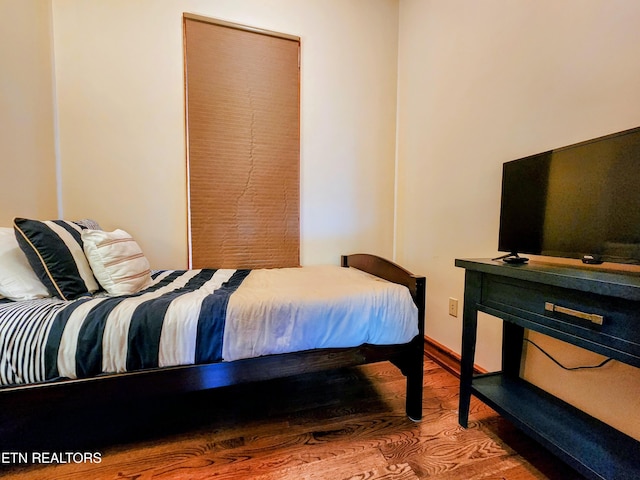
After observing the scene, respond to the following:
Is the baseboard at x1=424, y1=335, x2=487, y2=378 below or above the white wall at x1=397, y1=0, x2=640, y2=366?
below

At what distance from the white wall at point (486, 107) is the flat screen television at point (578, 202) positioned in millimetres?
236

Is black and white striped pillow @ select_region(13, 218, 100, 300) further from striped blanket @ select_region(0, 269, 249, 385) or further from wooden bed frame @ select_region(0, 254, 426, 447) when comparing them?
wooden bed frame @ select_region(0, 254, 426, 447)

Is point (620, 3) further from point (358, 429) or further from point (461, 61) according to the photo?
point (358, 429)

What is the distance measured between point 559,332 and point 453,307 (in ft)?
3.30

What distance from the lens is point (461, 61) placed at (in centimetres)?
183

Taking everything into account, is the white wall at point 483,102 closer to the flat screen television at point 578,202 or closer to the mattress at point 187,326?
the flat screen television at point 578,202

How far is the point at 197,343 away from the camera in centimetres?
110

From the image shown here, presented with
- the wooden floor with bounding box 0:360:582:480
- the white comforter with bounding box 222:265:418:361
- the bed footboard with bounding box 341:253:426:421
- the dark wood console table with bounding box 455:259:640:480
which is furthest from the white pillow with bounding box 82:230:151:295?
the dark wood console table with bounding box 455:259:640:480

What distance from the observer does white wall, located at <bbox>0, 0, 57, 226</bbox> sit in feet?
4.90

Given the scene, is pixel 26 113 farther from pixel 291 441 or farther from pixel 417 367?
pixel 417 367

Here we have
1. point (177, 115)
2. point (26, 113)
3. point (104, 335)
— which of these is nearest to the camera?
point (104, 335)

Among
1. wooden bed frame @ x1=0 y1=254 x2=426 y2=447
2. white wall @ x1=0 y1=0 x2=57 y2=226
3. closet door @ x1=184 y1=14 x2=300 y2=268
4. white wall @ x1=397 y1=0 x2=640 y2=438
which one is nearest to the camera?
wooden bed frame @ x1=0 y1=254 x2=426 y2=447

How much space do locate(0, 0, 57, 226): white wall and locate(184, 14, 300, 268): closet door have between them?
841 mm

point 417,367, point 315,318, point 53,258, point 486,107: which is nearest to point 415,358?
point 417,367
